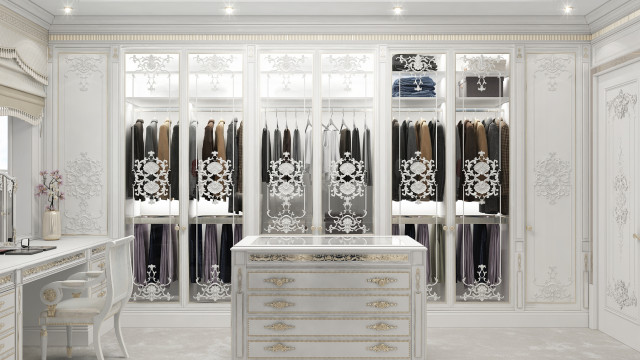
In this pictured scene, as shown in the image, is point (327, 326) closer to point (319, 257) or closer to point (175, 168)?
point (319, 257)

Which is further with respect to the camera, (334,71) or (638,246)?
(334,71)

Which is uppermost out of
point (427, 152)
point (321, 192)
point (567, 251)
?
point (427, 152)

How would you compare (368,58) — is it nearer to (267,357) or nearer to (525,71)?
(525,71)

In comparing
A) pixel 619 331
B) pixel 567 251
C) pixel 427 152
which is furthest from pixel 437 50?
pixel 619 331

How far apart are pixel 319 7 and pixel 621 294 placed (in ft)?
11.9

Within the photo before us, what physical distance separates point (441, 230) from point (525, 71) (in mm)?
1708

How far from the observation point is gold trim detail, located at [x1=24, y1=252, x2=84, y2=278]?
3.44m

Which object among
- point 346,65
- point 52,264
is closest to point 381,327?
point 52,264

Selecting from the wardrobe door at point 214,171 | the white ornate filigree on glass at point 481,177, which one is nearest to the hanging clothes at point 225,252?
the wardrobe door at point 214,171

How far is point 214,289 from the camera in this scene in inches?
197

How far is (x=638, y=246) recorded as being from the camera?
421 cm

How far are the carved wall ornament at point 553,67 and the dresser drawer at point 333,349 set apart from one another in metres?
2.91

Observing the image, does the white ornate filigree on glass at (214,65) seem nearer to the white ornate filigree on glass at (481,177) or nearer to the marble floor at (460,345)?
the marble floor at (460,345)

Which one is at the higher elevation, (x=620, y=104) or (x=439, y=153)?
(x=620, y=104)
